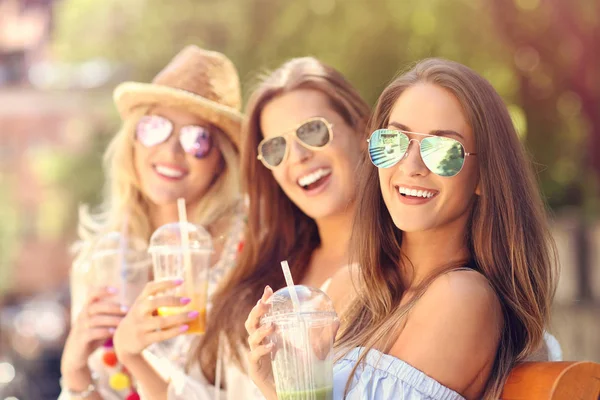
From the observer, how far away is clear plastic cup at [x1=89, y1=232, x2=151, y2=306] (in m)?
3.78

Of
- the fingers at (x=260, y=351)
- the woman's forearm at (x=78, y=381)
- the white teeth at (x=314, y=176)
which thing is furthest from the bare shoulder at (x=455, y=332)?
the woman's forearm at (x=78, y=381)

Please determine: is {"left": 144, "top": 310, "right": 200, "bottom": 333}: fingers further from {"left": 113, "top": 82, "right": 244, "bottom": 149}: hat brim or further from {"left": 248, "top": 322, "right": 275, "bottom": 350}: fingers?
{"left": 113, "top": 82, "right": 244, "bottom": 149}: hat brim

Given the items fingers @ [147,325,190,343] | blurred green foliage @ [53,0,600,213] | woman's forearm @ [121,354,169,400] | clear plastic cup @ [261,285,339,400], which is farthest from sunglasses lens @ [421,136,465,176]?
blurred green foliage @ [53,0,600,213]

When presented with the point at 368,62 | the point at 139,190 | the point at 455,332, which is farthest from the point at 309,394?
the point at 368,62

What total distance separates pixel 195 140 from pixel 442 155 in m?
1.75

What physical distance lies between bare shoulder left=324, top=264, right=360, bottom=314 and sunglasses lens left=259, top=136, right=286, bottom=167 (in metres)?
0.46

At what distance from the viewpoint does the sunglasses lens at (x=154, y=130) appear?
13.5ft

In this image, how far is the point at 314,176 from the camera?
352 cm

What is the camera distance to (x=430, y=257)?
2.77 metres

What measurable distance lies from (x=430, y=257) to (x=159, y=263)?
1.09 m

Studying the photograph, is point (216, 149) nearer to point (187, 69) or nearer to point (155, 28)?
point (187, 69)

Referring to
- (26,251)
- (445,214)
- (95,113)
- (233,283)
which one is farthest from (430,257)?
(26,251)

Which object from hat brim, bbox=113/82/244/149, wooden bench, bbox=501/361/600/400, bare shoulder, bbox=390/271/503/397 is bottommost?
wooden bench, bbox=501/361/600/400

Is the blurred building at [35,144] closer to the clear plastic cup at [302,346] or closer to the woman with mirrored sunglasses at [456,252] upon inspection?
the woman with mirrored sunglasses at [456,252]
